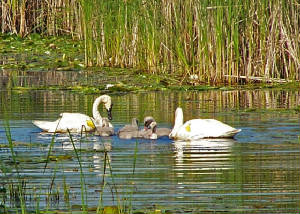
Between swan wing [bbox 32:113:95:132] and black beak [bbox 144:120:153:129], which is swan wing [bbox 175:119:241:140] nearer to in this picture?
black beak [bbox 144:120:153:129]

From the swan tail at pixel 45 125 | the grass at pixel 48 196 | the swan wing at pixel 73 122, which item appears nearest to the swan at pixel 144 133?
the swan wing at pixel 73 122

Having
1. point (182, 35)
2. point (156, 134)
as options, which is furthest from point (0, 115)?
point (182, 35)

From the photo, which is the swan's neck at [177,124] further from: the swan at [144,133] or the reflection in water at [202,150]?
the reflection in water at [202,150]

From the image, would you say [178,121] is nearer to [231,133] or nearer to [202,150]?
[231,133]

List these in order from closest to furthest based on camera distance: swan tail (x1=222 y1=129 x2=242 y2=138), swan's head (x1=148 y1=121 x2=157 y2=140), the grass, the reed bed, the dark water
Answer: the grass → the dark water → swan tail (x1=222 y1=129 x2=242 y2=138) → swan's head (x1=148 y1=121 x2=157 y2=140) → the reed bed

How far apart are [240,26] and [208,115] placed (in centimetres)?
408

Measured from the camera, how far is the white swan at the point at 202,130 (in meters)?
11.4

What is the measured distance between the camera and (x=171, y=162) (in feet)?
31.5

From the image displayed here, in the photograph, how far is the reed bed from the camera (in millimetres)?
17078

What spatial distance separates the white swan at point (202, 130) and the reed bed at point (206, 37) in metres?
5.31

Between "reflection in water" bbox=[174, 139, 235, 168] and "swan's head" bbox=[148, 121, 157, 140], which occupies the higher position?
"swan's head" bbox=[148, 121, 157, 140]

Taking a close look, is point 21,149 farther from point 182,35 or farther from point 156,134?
point 182,35

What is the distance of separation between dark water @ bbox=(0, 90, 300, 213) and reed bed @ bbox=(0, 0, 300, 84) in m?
1.33

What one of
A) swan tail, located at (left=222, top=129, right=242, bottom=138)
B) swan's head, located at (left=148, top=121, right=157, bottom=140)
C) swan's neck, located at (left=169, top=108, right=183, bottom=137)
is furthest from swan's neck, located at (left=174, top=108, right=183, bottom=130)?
swan tail, located at (left=222, top=129, right=242, bottom=138)
